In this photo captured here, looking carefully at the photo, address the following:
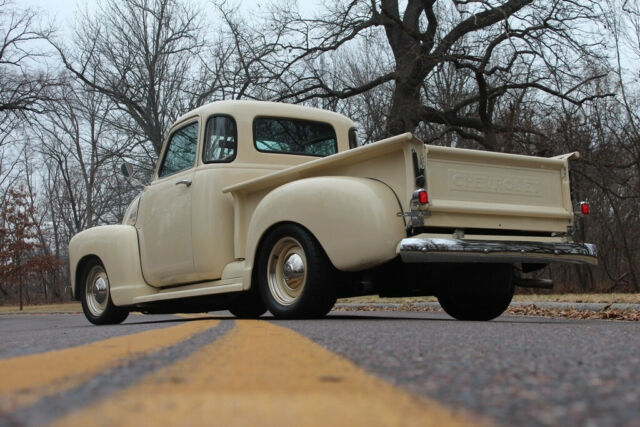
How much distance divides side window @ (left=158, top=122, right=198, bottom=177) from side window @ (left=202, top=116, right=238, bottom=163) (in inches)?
8.2

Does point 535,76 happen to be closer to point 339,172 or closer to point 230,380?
point 339,172

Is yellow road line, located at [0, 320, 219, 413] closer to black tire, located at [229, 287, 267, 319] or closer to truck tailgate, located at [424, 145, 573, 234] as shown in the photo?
truck tailgate, located at [424, 145, 573, 234]

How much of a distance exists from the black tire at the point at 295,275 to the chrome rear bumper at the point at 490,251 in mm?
836

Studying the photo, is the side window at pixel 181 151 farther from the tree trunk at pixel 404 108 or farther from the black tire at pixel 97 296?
the tree trunk at pixel 404 108

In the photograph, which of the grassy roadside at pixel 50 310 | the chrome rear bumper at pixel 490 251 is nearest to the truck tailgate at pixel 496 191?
the chrome rear bumper at pixel 490 251

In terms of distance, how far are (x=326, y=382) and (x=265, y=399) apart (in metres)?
0.37

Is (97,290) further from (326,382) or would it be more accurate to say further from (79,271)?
(326,382)

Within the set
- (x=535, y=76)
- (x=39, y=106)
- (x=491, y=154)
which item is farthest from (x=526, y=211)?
(x=39, y=106)

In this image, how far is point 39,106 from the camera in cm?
2072

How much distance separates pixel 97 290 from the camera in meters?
9.21

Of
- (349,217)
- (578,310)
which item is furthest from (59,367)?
(578,310)

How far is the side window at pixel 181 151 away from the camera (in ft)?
27.0

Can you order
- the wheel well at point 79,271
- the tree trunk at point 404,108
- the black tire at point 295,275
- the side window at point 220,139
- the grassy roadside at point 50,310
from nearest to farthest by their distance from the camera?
the black tire at point 295,275 → the side window at point 220,139 → the wheel well at point 79,271 → the tree trunk at point 404,108 → the grassy roadside at point 50,310

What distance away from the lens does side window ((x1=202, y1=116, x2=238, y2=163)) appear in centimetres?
791
